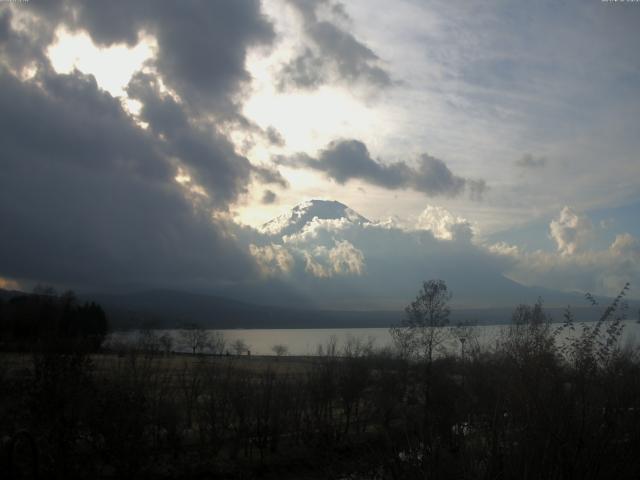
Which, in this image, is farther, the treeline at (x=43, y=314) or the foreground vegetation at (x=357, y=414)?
the treeline at (x=43, y=314)

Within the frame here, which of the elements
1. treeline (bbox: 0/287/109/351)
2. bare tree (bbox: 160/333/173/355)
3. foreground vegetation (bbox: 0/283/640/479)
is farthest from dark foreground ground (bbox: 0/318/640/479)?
treeline (bbox: 0/287/109/351)

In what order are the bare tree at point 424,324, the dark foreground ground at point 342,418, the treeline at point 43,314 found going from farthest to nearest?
the treeline at point 43,314 < the bare tree at point 424,324 < the dark foreground ground at point 342,418

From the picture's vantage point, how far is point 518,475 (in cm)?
655

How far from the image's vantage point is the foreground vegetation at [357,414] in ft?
23.7

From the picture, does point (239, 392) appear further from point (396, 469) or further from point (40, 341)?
point (396, 469)

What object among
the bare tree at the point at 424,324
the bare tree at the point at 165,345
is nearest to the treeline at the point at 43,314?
the bare tree at the point at 165,345

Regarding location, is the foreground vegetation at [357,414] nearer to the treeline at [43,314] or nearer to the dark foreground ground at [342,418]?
the dark foreground ground at [342,418]

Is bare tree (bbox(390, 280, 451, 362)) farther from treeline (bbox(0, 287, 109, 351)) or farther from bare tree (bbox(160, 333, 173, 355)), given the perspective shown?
treeline (bbox(0, 287, 109, 351))

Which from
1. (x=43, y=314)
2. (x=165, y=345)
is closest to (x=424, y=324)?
(x=165, y=345)

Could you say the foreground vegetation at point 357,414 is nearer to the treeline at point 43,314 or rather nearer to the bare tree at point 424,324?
the bare tree at point 424,324

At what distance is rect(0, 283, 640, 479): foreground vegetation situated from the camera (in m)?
7.22

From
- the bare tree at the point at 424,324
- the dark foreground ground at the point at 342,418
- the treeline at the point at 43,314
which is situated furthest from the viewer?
the treeline at the point at 43,314

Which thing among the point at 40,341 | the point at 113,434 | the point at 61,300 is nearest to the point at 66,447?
the point at 113,434

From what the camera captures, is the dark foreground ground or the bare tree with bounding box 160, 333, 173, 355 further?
the bare tree with bounding box 160, 333, 173, 355
